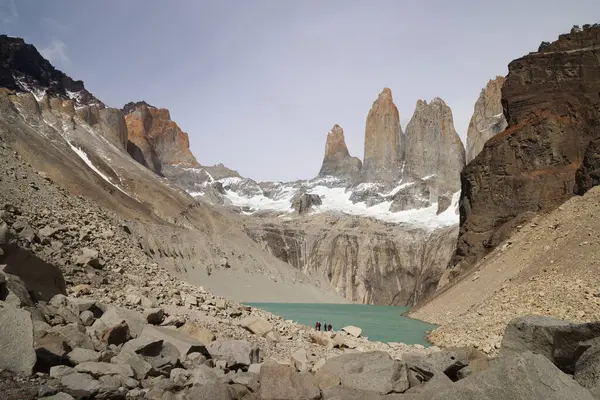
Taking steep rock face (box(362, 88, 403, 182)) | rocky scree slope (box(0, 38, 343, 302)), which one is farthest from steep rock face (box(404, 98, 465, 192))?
rocky scree slope (box(0, 38, 343, 302))

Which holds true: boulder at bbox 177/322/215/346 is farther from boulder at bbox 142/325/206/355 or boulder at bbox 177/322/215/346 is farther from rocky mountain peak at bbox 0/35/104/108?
rocky mountain peak at bbox 0/35/104/108

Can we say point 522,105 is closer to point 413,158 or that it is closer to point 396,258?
point 396,258

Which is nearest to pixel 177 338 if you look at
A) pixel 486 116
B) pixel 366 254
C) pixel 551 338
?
pixel 551 338

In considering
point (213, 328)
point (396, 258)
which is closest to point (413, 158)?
point (396, 258)

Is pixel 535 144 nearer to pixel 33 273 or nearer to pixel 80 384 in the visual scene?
pixel 33 273

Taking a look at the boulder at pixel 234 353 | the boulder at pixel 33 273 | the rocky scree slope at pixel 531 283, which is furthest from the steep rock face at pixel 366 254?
the boulder at pixel 33 273

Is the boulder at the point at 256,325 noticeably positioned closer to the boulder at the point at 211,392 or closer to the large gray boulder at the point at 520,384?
the boulder at the point at 211,392
